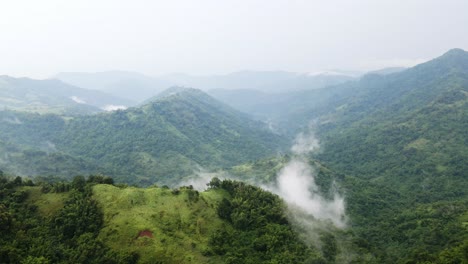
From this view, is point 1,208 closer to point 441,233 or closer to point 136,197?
point 136,197

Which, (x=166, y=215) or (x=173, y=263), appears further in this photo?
(x=166, y=215)

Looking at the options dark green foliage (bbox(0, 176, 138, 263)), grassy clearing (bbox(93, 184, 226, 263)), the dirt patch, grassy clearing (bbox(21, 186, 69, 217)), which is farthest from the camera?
grassy clearing (bbox(21, 186, 69, 217))

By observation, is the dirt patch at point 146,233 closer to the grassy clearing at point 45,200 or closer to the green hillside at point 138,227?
the green hillside at point 138,227

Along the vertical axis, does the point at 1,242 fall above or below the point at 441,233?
above

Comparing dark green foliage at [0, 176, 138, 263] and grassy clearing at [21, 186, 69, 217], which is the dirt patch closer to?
dark green foliage at [0, 176, 138, 263]

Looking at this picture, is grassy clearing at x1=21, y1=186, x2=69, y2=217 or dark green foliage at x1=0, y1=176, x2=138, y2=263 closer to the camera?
dark green foliage at x1=0, y1=176, x2=138, y2=263

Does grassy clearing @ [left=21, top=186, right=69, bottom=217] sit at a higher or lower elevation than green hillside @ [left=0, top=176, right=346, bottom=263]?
higher

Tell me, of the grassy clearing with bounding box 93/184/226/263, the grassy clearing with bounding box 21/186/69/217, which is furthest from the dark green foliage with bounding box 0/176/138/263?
the grassy clearing with bounding box 93/184/226/263

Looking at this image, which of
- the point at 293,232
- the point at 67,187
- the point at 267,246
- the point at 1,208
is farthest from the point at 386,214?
the point at 1,208
